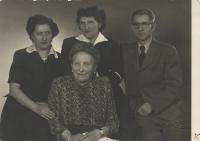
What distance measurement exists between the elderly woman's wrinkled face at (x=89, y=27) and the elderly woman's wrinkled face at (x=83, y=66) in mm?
74

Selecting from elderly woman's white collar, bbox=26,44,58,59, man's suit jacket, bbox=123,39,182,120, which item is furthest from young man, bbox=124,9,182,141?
elderly woman's white collar, bbox=26,44,58,59

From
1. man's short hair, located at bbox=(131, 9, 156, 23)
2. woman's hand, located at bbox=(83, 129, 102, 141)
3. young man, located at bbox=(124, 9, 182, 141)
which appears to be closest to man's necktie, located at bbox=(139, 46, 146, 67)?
young man, located at bbox=(124, 9, 182, 141)

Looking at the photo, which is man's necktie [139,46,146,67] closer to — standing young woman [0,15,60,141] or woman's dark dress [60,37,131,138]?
woman's dark dress [60,37,131,138]

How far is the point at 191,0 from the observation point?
1.52 m

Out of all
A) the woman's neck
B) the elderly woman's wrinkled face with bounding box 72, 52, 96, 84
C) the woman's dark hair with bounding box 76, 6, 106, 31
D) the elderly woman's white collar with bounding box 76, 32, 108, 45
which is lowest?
the elderly woman's wrinkled face with bounding box 72, 52, 96, 84

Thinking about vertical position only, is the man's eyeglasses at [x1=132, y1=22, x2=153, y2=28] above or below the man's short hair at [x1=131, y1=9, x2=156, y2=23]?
below

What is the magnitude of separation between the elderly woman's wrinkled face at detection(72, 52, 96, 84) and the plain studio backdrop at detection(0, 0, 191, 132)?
0.27 ft

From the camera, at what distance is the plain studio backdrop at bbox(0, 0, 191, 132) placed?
4.90 feet

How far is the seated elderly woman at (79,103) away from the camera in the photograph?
149cm

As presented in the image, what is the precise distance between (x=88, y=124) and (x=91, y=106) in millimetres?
67

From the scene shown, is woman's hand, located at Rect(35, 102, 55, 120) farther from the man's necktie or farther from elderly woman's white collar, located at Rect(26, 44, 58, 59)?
the man's necktie

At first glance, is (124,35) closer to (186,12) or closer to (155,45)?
(155,45)

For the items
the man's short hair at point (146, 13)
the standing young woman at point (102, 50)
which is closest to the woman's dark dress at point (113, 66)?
the standing young woman at point (102, 50)

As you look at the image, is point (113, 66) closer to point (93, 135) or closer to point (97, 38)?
point (97, 38)
